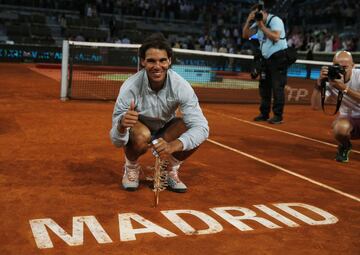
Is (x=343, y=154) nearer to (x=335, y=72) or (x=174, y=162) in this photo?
(x=335, y=72)

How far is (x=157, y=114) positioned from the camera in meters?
4.14

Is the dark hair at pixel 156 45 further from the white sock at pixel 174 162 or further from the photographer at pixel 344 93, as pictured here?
the photographer at pixel 344 93

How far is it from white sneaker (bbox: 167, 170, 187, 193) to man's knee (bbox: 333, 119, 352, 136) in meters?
2.36

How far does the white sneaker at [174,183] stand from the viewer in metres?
4.25

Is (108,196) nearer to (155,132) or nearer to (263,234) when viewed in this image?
(155,132)

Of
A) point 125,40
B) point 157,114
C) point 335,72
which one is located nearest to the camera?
point 157,114

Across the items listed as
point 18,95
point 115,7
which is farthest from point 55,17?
point 18,95

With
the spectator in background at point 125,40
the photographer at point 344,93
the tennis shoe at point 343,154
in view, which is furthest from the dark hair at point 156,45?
the spectator in background at point 125,40

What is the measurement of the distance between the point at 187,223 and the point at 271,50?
5.71 meters

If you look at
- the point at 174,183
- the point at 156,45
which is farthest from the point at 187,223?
the point at 156,45

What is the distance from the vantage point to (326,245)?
321 centimetres

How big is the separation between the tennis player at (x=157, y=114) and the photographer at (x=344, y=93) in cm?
206

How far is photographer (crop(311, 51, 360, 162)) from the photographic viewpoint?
5.29 metres

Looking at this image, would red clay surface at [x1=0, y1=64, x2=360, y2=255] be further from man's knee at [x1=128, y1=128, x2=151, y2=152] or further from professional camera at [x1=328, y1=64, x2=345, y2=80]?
professional camera at [x1=328, y1=64, x2=345, y2=80]
